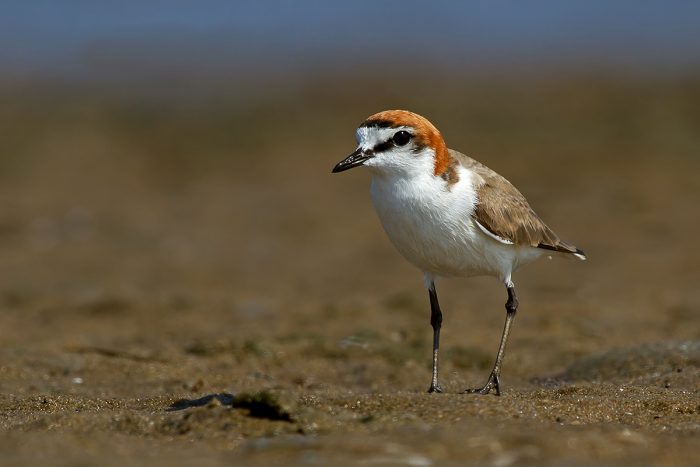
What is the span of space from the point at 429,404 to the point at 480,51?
28467 millimetres

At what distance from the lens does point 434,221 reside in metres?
6.47

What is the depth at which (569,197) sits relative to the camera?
16328 millimetres

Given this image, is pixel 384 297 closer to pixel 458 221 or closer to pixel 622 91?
pixel 458 221

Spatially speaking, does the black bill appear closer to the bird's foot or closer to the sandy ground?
the sandy ground

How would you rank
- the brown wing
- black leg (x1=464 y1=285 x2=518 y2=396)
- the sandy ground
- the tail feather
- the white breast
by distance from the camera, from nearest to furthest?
the sandy ground
the white breast
the brown wing
black leg (x1=464 y1=285 x2=518 y2=396)
the tail feather

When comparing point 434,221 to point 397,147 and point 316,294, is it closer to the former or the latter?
point 397,147

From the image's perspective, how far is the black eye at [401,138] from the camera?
6.47 m

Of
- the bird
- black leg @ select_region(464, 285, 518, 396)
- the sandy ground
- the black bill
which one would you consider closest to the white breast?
the bird

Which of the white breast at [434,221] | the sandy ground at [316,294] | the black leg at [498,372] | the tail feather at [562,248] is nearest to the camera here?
the sandy ground at [316,294]

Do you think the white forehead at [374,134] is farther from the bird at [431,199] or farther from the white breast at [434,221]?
the white breast at [434,221]

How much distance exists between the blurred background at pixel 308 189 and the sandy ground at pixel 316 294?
0.06m

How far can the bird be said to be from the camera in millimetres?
6453

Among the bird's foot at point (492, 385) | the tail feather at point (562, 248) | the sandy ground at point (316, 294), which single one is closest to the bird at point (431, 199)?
the bird's foot at point (492, 385)

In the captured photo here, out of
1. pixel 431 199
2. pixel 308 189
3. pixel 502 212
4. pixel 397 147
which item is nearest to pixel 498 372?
pixel 502 212
